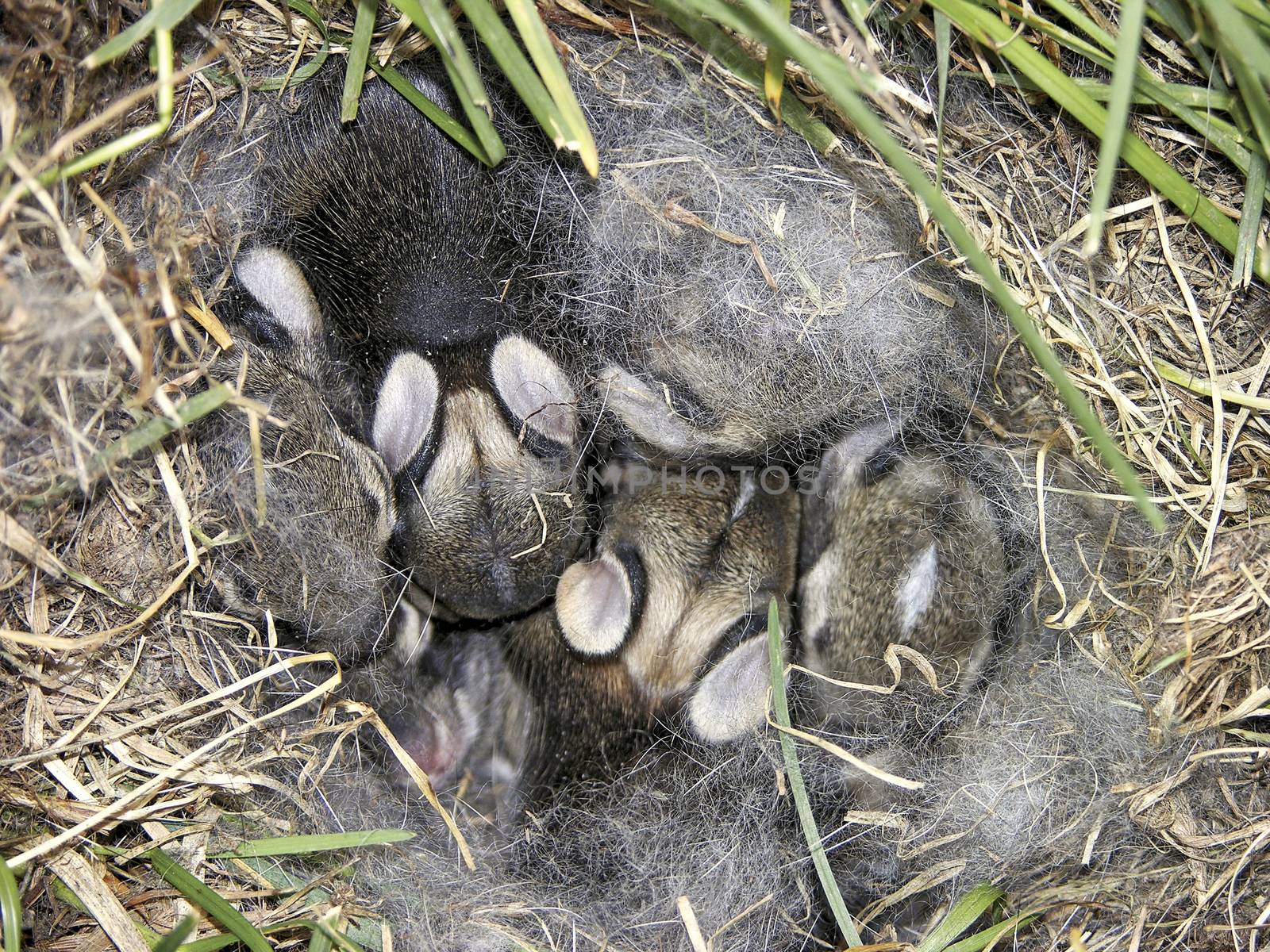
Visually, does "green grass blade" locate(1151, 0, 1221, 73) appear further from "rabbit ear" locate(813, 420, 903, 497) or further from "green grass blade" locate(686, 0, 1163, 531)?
"rabbit ear" locate(813, 420, 903, 497)

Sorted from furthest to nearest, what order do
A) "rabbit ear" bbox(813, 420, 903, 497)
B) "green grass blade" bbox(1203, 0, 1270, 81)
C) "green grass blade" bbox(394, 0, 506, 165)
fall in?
1. "rabbit ear" bbox(813, 420, 903, 497)
2. "green grass blade" bbox(394, 0, 506, 165)
3. "green grass blade" bbox(1203, 0, 1270, 81)

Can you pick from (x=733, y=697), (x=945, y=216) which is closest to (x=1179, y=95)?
(x=945, y=216)

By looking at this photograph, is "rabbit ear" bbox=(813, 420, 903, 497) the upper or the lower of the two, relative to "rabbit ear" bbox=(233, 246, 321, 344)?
lower

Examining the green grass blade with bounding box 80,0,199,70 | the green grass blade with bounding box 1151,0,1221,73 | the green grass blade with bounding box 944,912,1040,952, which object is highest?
the green grass blade with bounding box 80,0,199,70

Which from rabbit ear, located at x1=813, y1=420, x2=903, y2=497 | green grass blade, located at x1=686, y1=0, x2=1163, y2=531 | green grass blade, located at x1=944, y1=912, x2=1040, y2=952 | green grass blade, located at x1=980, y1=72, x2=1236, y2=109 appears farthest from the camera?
rabbit ear, located at x1=813, y1=420, x2=903, y2=497

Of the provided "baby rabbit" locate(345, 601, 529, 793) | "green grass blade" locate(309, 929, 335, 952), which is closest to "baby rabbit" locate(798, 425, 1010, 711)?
"baby rabbit" locate(345, 601, 529, 793)

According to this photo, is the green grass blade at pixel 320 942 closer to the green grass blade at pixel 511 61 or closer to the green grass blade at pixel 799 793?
the green grass blade at pixel 799 793

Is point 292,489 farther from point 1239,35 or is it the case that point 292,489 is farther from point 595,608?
point 1239,35

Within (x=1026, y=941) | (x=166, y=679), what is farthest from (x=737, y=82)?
(x=1026, y=941)
